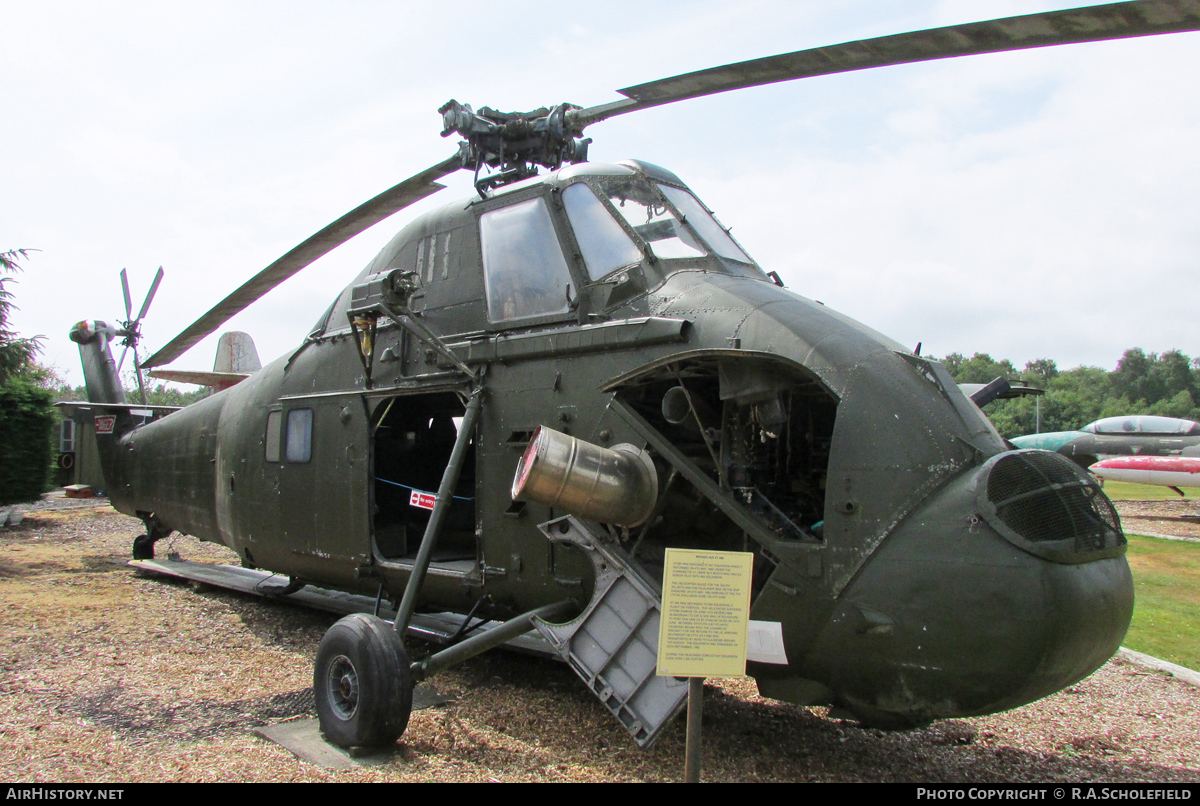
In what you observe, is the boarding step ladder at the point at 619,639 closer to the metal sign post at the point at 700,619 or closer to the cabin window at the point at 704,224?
the metal sign post at the point at 700,619

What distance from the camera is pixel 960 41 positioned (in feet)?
13.7

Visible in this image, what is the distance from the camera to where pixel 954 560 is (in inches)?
146

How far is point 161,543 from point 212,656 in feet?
25.8

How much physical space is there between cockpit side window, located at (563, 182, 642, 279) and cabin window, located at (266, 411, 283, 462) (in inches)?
146

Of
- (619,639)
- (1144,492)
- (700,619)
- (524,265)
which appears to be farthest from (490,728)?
(1144,492)

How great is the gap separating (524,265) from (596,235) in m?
0.61

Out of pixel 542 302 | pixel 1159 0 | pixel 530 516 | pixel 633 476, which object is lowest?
pixel 530 516

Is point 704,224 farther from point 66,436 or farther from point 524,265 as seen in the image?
point 66,436

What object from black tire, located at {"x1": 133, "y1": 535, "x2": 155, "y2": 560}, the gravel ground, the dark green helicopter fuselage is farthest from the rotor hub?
black tire, located at {"x1": 133, "y1": 535, "x2": 155, "y2": 560}

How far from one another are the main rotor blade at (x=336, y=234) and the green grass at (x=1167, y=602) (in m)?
7.38

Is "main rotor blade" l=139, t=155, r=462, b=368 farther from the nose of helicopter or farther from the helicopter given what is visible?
the nose of helicopter

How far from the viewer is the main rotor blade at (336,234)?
773 centimetres
